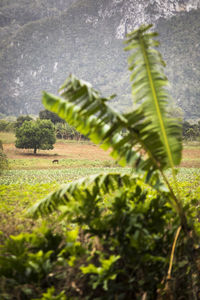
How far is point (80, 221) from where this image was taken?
80.9 inches

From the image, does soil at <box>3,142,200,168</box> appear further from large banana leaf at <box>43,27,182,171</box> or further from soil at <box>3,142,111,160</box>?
large banana leaf at <box>43,27,182,171</box>

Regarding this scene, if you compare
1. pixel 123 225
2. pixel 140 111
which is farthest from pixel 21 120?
pixel 123 225

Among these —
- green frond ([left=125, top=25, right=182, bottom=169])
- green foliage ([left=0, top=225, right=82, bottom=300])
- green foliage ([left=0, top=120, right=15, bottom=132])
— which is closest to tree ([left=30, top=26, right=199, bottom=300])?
green frond ([left=125, top=25, right=182, bottom=169])

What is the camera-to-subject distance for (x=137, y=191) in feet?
7.94

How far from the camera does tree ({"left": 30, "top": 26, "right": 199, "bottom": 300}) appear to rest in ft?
6.65

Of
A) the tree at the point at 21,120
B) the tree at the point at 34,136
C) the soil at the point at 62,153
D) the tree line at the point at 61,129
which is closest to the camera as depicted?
the tree at the point at 34,136

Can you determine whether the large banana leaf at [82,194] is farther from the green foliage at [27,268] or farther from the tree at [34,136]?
the tree at [34,136]

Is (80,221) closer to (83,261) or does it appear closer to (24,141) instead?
(83,261)

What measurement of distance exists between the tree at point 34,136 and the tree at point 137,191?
87.1 ft

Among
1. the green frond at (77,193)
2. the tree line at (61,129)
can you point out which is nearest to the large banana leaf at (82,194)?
the green frond at (77,193)

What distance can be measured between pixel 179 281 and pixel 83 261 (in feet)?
3.44

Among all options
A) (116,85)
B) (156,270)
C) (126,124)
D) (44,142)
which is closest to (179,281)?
(156,270)

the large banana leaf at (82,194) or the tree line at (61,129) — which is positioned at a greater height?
the tree line at (61,129)

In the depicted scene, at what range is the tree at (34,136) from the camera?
27734 mm
